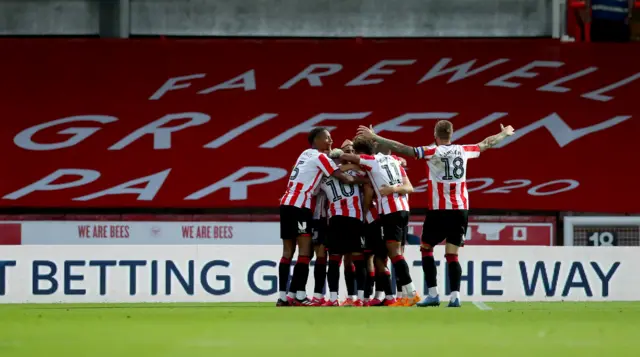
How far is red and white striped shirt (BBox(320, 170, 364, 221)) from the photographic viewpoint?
10672mm

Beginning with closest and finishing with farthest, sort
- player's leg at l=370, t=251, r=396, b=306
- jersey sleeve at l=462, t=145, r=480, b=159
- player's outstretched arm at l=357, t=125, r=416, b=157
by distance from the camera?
player's outstretched arm at l=357, t=125, r=416, b=157
jersey sleeve at l=462, t=145, r=480, b=159
player's leg at l=370, t=251, r=396, b=306

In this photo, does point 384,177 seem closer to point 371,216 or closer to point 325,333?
point 371,216

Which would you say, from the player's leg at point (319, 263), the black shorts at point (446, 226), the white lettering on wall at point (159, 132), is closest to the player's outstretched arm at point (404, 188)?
the black shorts at point (446, 226)

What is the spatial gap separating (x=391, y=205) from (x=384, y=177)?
263 millimetres

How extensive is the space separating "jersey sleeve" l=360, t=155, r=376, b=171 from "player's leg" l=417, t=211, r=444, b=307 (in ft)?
2.53

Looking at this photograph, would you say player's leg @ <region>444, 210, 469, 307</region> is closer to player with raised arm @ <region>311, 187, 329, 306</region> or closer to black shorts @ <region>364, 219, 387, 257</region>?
black shorts @ <region>364, 219, 387, 257</region>

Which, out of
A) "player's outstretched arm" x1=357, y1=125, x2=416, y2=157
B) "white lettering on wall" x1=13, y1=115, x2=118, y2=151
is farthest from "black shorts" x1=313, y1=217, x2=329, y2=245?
"white lettering on wall" x1=13, y1=115, x2=118, y2=151

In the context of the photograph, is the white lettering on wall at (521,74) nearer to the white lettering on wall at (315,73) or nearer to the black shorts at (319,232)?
the white lettering on wall at (315,73)

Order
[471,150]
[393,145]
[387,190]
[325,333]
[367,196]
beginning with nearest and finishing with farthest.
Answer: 1. [325,333]
2. [393,145]
3. [471,150]
4. [387,190]
5. [367,196]

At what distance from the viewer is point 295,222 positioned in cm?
1066

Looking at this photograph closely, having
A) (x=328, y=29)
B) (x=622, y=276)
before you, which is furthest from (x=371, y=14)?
(x=622, y=276)

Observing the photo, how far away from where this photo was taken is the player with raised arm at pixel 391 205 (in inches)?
411

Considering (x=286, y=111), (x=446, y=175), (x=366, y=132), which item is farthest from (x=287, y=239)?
(x=286, y=111)

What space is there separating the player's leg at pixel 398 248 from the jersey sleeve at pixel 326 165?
635 millimetres
